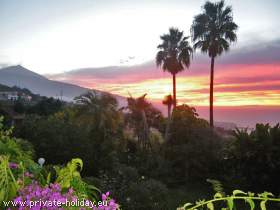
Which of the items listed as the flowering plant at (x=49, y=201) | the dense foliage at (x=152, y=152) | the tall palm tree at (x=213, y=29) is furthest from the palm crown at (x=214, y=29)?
the flowering plant at (x=49, y=201)

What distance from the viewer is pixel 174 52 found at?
1500 inches

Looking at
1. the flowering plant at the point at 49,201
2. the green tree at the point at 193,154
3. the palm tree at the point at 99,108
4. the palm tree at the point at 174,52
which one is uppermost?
the palm tree at the point at 174,52

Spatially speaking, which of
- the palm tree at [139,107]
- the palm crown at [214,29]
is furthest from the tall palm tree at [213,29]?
the palm tree at [139,107]

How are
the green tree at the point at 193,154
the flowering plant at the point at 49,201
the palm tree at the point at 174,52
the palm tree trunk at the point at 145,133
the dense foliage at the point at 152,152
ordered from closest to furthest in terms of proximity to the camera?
the flowering plant at the point at 49,201 → the dense foliage at the point at 152,152 → the green tree at the point at 193,154 → the palm tree trunk at the point at 145,133 → the palm tree at the point at 174,52

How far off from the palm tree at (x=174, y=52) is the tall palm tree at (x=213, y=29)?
1.96 m

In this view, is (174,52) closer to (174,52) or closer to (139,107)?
(174,52)

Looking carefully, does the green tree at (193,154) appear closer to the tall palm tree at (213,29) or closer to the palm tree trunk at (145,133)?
the palm tree trunk at (145,133)

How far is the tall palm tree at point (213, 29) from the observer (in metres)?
34.6

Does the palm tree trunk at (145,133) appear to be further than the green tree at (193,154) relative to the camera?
Yes

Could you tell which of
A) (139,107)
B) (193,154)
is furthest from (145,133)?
(193,154)

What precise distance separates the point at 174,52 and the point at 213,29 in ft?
15.6

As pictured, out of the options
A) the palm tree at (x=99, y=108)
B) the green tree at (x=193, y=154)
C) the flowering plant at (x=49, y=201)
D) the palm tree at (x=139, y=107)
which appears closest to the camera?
the flowering plant at (x=49, y=201)

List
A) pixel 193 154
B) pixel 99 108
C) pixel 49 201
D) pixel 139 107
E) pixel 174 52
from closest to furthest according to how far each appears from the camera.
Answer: pixel 49 201
pixel 193 154
pixel 99 108
pixel 139 107
pixel 174 52

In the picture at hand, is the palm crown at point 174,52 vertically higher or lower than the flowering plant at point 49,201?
higher
